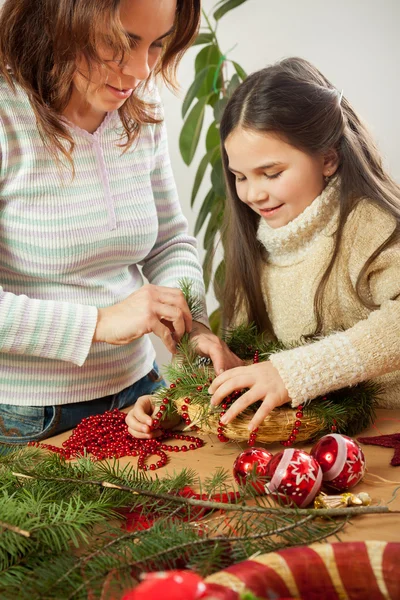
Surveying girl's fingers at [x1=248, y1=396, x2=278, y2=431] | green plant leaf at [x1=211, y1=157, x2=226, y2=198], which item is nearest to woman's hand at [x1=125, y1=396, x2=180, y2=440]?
girl's fingers at [x1=248, y1=396, x2=278, y2=431]

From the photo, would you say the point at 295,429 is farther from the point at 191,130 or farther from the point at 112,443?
the point at 191,130

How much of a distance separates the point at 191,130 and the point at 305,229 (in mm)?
1229

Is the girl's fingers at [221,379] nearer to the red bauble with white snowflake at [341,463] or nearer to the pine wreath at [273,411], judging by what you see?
the pine wreath at [273,411]

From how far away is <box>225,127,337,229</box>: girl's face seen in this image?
1.34 m

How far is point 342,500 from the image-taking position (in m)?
0.83

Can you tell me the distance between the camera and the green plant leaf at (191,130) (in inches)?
97.7

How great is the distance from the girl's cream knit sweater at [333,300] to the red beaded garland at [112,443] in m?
0.22

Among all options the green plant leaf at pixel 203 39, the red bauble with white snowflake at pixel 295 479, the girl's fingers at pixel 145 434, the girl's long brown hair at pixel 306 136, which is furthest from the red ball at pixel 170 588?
the green plant leaf at pixel 203 39

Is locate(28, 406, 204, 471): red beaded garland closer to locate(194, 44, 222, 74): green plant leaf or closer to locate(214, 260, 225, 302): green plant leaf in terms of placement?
locate(214, 260, 225, 302): green plant leaf

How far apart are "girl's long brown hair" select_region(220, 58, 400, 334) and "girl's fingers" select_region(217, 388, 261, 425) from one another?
1.30 feet

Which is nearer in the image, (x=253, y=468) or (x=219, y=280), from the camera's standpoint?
(x=253, y=468)

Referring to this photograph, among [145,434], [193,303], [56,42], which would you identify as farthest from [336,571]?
[56,42]

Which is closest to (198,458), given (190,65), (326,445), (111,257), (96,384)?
(326,445)

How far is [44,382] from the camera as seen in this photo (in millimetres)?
1312
